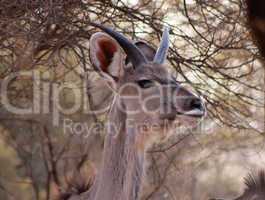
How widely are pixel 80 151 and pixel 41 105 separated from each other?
67cm

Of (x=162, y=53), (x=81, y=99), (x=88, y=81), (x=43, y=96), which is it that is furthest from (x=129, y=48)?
(x=81, y=99)

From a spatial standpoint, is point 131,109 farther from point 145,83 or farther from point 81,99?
point 81,99

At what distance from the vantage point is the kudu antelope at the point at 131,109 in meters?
5.51

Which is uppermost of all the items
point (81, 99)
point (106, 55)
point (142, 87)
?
point (106, 55)

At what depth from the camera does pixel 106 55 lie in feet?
19.0

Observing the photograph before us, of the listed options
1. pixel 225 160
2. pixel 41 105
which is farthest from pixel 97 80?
pixel 225 160

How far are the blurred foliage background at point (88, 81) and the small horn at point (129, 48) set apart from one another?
450 mm

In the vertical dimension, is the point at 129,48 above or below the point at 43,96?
above

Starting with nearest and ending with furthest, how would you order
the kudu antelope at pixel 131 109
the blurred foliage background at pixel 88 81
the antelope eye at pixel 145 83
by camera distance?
the kudu antelope at pixel 131 109 → the antelope eye at pixel 145 83 → the blurred foliage background at pixel 88 81

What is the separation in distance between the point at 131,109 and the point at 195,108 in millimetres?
464

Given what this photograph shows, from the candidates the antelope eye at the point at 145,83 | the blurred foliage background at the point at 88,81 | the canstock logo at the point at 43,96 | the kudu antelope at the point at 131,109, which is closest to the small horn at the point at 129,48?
the kudu antelope at the point at 131,109

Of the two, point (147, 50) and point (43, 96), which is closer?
point (147, 50)

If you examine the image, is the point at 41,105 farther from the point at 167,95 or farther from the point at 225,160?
the point at 225,160

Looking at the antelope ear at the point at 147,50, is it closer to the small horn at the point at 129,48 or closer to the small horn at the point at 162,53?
the small horn at the point at 162,53
